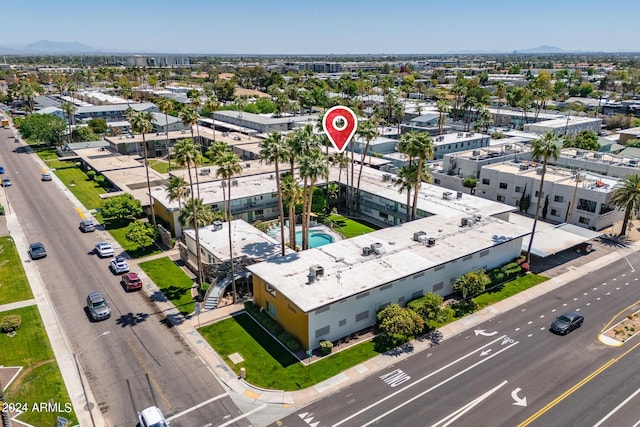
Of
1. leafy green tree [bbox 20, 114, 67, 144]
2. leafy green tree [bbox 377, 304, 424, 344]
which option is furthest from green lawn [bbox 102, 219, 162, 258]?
leafy green tree [bbox 20, 114, 67, 144]

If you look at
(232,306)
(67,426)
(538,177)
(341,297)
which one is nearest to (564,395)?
(341,297)

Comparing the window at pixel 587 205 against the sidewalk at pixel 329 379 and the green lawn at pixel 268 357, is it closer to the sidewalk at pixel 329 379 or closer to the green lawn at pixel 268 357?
the sidewalk at pixel 329 379

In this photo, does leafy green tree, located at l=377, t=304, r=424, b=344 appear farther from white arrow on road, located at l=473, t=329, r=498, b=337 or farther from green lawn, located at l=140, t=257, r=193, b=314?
green lawn, located at l=140, t=257, r=193, b=314

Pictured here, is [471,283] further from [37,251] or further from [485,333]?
[37,251]

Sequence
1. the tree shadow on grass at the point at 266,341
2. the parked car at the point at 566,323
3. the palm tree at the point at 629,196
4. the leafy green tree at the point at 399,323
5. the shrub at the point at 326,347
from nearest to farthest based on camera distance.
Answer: the tree shadow on grass at the point at 266,341, the shrub at the point at 326,347, the leafy green tree at the point at 399,323, the parked car at the point at 566,323, the palm tree at the point at 629,196

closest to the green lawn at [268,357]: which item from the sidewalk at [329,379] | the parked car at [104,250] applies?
the sidewalk at [329,379]
